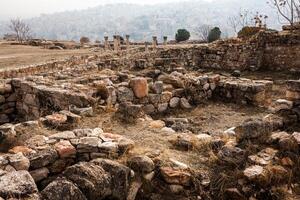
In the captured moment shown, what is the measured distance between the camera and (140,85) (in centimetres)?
916

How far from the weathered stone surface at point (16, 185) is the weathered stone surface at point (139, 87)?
4.97 m

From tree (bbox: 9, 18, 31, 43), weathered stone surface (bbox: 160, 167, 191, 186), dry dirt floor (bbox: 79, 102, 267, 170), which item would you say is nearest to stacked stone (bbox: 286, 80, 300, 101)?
dry dirt floor (bbox: 79, 102, 267, 170)

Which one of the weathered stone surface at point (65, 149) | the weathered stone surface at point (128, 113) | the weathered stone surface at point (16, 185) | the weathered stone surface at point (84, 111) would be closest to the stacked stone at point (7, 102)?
the weathered stone surface at point (84, 111)

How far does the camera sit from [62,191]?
423 cm

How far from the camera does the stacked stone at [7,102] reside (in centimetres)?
1004

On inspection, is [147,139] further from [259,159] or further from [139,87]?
[139,87]

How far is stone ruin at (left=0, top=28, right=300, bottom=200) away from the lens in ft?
16.1

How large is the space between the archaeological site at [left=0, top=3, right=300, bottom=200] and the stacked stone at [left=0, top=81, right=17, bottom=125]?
0.03 m

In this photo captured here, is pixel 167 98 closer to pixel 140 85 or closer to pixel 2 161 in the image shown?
pixel 140 85

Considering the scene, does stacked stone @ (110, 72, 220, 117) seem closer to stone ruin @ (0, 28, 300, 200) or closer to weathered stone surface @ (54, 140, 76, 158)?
stone ruin @ (0, 28, 300, 200)

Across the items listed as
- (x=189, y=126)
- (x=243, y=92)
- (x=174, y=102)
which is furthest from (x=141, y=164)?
(x=243, y=92)

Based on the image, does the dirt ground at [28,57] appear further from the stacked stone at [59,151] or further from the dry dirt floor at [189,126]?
the stacked stone at [59,151]

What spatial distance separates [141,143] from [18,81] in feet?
16.9

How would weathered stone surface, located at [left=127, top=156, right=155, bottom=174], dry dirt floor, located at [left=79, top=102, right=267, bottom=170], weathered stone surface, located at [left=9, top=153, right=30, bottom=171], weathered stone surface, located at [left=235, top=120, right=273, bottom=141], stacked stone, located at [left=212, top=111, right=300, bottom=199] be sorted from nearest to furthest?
1. weathered stone surface, located at [left=9, top=153, right=30, bottom=171]
2. stacked stone, located at [left=212, top=111, right=300, bottom=199]
3. weathered stone surface, located at [left=127, top=156, right=155, bottom=174]
4. dry dirt floor, located at [left=79, top=102, right=267, bottom=170]
5. weathered stone surface, located at [left=235, top=120, right=273, bottom=141]
